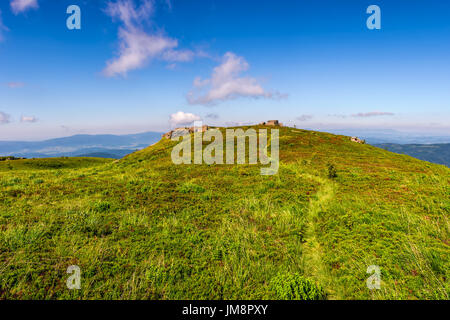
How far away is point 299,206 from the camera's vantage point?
10.4 meters

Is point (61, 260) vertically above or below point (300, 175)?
below

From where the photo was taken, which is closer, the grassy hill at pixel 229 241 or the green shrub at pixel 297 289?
the green shrub at pixel 297 289

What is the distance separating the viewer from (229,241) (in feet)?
23.9

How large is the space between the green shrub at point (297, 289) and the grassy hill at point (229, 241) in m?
0.03

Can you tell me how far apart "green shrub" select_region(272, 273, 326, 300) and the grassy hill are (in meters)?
0.03

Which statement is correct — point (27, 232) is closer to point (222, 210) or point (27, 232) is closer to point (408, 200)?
point (222, 210)

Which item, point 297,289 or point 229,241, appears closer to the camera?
point 297,289

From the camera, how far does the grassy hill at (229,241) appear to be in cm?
510

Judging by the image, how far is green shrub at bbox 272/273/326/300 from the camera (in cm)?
481

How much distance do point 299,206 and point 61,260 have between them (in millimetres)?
10363

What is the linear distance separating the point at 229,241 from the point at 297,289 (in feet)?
9.68

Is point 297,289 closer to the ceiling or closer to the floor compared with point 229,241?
closer to the floor

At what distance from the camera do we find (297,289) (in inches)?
193
